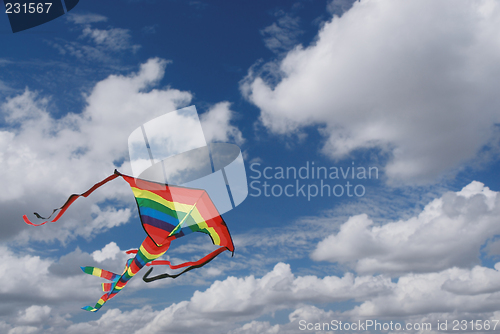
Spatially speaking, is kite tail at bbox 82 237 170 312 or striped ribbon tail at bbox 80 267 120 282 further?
striped ribbon tail at bbox 80 267 120 282

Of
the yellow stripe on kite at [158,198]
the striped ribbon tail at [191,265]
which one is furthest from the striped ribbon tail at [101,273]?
the yellow stripe on kite at [158,198]

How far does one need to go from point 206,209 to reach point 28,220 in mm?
8593

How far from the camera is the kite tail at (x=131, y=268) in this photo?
55.9ft

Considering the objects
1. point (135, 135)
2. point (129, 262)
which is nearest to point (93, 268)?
point (129, 262)

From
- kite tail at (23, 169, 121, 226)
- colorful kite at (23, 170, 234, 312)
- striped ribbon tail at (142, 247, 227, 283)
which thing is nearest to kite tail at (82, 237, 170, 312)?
colorful kite at (23, 170, 234, 312)

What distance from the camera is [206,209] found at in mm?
17750

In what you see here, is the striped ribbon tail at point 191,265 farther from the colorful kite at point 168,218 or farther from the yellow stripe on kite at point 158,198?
the yellow stripe on kite at point 158,198

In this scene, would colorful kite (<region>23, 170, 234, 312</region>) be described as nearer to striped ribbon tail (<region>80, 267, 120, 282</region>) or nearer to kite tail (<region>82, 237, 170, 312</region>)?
kite tail (<region>82, 237, 170, 312</region>)

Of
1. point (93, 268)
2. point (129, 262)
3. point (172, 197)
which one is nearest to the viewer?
point (172, 197)

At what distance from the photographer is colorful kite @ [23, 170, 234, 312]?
650 inches

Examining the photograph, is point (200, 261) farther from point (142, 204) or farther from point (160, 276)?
point (142, 204)

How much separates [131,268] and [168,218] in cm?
380

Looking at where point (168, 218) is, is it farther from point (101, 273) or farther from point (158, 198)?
point (101, 273)

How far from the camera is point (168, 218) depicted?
1709 cm
